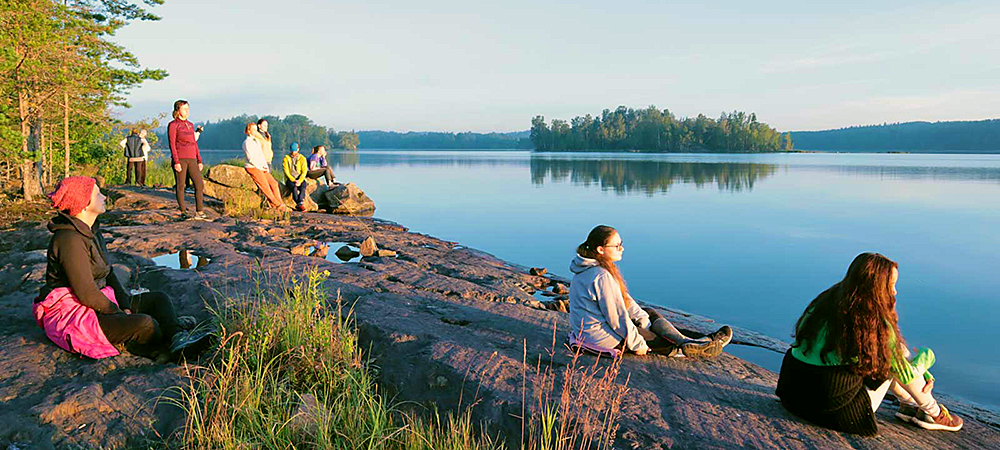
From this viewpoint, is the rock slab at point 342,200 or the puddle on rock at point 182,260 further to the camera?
the rock slab at point 342,200

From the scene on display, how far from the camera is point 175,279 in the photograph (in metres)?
6.19

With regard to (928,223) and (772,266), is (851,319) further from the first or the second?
(928,223)

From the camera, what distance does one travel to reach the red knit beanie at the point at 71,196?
390cm

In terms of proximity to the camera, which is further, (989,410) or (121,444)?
(989,410)

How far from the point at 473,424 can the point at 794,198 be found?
2480cm

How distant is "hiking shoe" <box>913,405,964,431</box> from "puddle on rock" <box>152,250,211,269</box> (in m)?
7.37

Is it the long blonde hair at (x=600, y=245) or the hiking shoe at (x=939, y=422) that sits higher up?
the long blonde hair at (x=600, y=245)

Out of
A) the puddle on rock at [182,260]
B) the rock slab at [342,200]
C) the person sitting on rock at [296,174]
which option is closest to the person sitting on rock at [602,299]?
the puddle on rock at [182,260]

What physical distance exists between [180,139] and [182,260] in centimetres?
311

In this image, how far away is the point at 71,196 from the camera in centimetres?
391

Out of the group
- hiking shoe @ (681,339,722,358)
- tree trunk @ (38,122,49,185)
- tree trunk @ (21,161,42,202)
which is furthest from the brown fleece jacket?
tree trunk @ (38,122,49,185)

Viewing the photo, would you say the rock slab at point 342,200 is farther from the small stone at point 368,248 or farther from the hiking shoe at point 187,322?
the hiking shoe at point 187,322

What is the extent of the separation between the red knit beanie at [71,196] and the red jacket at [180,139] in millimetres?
6518

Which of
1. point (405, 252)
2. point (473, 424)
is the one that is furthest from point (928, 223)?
point (473, 424)
